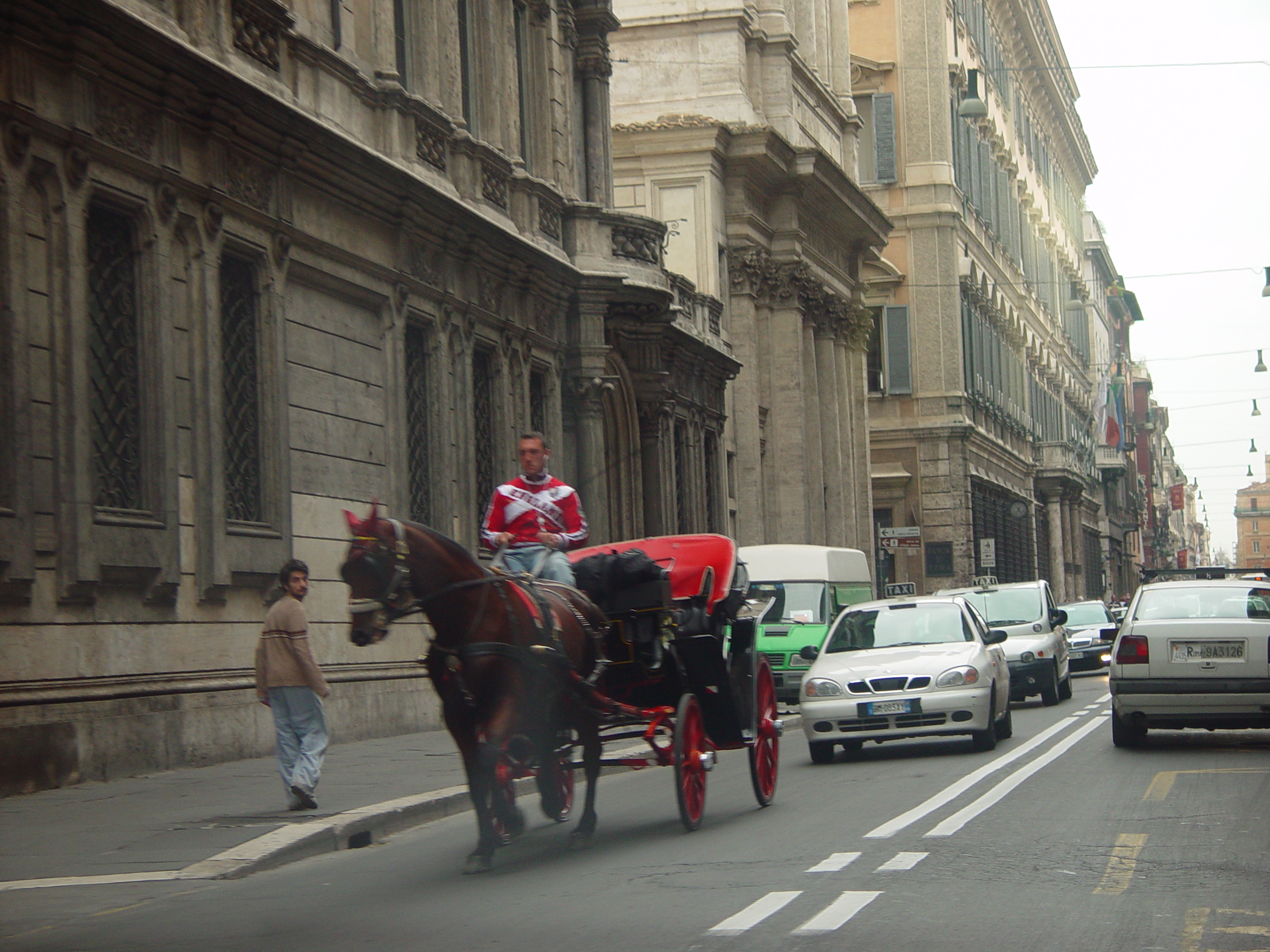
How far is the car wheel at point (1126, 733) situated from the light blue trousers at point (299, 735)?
769 centimetres

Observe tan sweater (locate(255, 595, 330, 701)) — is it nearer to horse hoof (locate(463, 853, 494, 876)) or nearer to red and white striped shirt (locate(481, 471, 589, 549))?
red and white striped shirt (locate(481, 471, 589, 549))

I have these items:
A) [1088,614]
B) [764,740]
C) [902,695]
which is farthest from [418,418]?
[1088,614]

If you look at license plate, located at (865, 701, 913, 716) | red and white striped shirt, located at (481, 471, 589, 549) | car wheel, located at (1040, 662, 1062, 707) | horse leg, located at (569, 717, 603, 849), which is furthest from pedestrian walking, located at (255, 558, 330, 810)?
car wheel, located at (1040, 662, 1062, 707)

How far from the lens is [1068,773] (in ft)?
48.8

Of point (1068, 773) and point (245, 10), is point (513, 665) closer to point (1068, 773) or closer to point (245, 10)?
point (1068, 773)

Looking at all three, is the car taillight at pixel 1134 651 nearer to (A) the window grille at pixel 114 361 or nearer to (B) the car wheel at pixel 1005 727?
(B) the car wheel at pixel 1005 727

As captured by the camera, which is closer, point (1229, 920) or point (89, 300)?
point (1229, 920)

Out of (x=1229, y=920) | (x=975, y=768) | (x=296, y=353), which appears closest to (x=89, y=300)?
(x=296, y=353)

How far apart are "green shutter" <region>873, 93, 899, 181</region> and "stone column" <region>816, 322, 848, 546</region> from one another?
39.0 feet

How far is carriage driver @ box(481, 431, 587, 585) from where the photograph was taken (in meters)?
11.5

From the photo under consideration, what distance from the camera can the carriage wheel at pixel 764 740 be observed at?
12930mm

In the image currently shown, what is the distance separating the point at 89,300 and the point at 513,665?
7040 millimetres

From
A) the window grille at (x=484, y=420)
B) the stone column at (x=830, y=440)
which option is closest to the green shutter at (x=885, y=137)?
the stone column at (x=830, y=440)

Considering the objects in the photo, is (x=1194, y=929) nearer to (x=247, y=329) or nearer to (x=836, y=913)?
(x=836, y=913)
